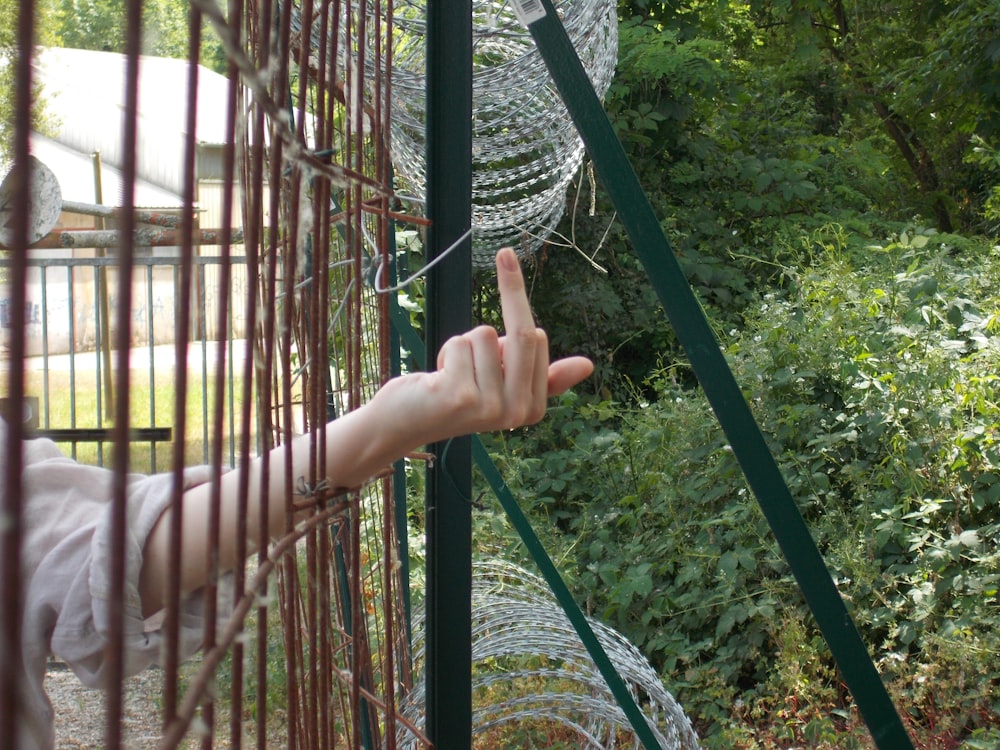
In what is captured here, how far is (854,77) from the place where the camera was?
830 centimetres

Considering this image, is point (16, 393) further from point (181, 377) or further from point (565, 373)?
A: point (565, 373)

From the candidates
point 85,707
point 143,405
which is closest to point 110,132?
point 85,707

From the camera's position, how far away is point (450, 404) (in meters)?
0.71

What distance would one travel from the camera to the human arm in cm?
70

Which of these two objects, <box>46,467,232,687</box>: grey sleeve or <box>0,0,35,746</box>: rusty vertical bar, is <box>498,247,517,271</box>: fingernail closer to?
<box>46,467,232,687</box>: grey sleeve

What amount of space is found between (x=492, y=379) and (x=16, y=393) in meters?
0.40

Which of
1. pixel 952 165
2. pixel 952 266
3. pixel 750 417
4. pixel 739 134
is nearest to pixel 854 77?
pixel 952 165

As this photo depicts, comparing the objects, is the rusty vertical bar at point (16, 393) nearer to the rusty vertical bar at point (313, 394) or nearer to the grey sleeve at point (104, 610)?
the grey sleeve at point (104, 610)

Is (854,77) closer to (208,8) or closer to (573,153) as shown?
(573,153)

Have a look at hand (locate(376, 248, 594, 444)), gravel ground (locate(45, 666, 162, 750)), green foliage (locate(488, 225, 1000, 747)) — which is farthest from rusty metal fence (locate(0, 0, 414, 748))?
green foliage (locate(488, 225, 1000, 747))

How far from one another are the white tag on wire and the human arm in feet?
1.61

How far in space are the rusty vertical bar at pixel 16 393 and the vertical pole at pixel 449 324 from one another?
771mm

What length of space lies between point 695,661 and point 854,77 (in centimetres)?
646

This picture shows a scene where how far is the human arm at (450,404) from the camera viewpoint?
0.70m
